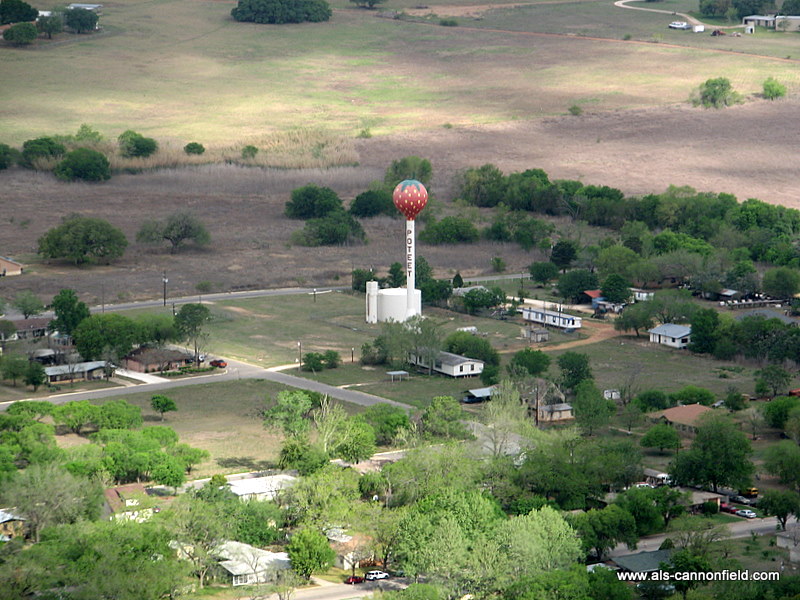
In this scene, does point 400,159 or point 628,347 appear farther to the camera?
point 400,159

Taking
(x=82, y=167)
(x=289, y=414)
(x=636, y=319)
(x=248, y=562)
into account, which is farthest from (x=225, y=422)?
(x=82, y=167)

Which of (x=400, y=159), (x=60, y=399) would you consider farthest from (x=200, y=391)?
(x=400, y=159)

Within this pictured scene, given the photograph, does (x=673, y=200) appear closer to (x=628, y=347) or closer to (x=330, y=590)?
(x=628, y=347)

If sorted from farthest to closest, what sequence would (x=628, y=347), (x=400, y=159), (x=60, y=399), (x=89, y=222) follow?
(x=400, y=159), (x=89, y=222), (x=628, y=347), (x=60, y=399)

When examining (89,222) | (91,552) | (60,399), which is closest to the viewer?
(91,552)

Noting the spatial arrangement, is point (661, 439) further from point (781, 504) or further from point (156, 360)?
point (156, 360)

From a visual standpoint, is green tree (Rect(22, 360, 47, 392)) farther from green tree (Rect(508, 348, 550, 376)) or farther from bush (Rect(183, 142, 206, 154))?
bush (Rect(183, 142, 206, 154))

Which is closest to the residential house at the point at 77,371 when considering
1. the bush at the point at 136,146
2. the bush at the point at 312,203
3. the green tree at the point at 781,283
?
the green tree at the point at 781,283

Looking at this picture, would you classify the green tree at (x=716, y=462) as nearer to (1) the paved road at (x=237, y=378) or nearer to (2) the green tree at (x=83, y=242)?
(1) the paved road at (x=237, y=378)
